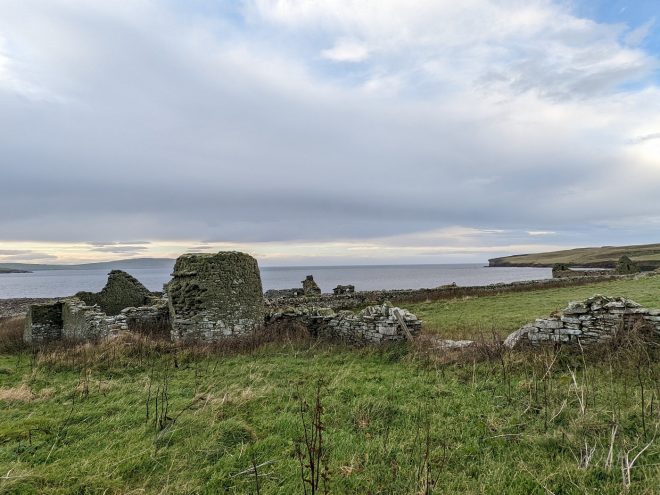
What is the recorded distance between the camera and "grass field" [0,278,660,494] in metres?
4.05

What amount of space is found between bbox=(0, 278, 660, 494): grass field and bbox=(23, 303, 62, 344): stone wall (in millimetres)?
7966

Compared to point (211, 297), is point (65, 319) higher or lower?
lower

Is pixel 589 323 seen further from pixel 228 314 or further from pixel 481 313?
pixel 481 313

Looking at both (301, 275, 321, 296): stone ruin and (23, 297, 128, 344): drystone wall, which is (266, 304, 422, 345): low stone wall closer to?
(23, 297, 128, 344): drystone wall

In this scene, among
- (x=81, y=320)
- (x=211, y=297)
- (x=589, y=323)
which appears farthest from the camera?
(x=81, y=320)

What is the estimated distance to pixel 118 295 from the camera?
19922mm

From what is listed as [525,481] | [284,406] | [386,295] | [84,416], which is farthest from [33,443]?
[386,295]

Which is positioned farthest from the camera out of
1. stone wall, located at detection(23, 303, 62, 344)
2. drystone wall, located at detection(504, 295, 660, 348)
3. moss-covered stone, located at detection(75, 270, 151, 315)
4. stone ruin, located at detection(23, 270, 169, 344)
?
moss-covered stone, located at detection(75, 270, 151, 315)

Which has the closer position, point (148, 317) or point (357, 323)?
point (357, 323)

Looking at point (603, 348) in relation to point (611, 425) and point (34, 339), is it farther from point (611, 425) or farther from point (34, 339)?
point (34, 339)

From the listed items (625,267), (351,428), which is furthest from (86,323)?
(625,267)

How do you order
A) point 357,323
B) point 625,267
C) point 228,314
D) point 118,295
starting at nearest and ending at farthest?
1. point 357,323
2. point 228,314
3. point 118,295
4. point 625,267

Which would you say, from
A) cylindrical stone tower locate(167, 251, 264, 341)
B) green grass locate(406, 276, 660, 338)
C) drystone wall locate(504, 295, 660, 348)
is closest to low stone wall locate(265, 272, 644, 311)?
green grass locate(406, 276, 660, 338)

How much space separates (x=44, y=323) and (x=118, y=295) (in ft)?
12.6
